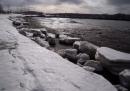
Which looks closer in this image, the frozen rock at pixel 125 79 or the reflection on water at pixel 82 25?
the frozen rock at pixel 125 79

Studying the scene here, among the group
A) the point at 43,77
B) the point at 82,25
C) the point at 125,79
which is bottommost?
the point at 82,25

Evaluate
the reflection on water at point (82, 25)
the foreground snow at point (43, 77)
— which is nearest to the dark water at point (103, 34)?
the reflection on water at point (82, 25)

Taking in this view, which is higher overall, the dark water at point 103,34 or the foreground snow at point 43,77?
the foreground snow at point 43,77

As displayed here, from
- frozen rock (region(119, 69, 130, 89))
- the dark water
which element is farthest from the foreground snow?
the dark water

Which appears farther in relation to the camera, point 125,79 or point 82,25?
point 82,25

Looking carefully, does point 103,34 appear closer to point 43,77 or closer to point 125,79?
point 125,79

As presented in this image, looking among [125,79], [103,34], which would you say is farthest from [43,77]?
[103,34]

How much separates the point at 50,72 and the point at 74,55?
7.51 feet

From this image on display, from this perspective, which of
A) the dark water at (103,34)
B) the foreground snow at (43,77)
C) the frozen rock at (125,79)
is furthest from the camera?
the dark water at (103,34)

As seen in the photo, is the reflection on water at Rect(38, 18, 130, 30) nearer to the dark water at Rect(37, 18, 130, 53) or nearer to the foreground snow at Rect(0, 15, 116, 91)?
the dark water at Rect(37, 18, 130, 53)

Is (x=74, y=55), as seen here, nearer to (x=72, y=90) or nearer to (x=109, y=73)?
(x=109, y=73)

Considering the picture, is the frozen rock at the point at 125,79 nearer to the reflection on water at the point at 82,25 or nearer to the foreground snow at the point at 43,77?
the foreground snow at the point at 43,77

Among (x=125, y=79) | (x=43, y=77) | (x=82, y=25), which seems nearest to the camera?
(x=43, y=77)

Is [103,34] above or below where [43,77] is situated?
below
